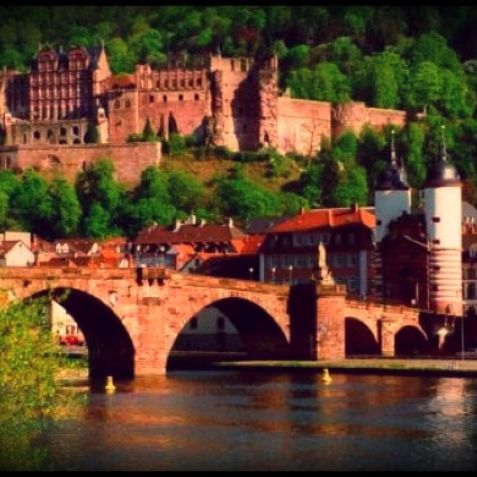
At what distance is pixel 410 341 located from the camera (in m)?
103

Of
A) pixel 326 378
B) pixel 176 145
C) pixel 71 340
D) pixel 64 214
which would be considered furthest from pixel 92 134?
pixel 326 378

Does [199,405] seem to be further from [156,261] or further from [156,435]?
[156,261]

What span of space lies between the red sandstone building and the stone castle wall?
150ft

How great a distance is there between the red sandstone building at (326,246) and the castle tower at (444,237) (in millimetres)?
7200

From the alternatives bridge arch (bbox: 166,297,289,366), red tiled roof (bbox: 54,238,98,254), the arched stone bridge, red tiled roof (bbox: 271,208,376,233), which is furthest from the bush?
bridge arch (bbox: 166,297,289,366)

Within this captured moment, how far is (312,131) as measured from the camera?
178m

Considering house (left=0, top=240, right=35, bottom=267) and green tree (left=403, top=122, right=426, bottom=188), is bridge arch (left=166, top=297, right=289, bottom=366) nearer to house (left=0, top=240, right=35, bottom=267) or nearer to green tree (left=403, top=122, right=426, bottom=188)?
house (left=0, top=240, right=35, bottom=267)

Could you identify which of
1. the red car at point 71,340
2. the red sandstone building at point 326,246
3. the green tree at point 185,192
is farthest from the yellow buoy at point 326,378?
the green tree at point 185,192

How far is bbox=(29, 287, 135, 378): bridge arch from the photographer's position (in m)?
86.9

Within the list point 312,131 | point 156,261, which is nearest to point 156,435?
point 156,261

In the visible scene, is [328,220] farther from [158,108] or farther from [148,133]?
[158,108]

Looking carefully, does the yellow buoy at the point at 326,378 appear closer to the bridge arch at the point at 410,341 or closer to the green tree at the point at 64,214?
the bridge arch at the point at 410,341

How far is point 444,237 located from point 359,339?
8105 millimetres

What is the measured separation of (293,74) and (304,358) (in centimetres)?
10400
